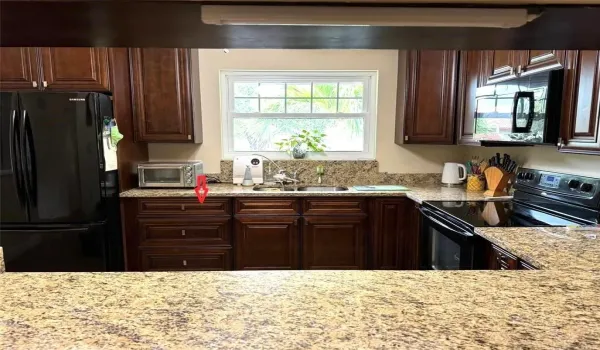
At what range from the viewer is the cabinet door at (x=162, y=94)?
2939 mm

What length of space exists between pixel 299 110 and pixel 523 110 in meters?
1.91

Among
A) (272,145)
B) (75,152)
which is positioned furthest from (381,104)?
(75,152)

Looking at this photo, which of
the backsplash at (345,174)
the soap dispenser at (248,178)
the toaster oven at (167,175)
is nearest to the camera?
the toaster oven at (167,175)

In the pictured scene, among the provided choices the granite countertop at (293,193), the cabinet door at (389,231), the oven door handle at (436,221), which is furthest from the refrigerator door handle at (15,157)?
the oven door handle at (436,221)

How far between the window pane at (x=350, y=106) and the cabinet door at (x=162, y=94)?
1385 millimetres

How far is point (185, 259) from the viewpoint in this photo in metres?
2.93

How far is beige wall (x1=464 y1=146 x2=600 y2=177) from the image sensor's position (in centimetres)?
214

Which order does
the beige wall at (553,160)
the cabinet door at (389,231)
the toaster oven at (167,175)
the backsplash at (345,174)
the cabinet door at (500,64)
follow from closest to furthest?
the beige wall at (553,160), the cabinet door at (500,64), the cabinet door at (389,231), the toaster oven at (167,175), the backsplash at (345,174)

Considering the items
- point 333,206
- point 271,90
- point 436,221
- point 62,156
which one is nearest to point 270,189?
point 333,206

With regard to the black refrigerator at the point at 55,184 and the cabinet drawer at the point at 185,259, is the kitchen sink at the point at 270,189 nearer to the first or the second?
the cabinet drawer at the point at 185,259

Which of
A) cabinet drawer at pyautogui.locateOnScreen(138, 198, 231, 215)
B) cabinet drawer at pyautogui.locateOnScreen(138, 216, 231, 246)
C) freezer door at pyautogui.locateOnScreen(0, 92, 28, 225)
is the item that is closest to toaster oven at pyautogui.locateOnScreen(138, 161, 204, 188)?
cabinet drawer at pyautogui.locateOnScreen(138, 198, 231, 215)

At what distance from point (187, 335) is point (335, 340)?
306 mm

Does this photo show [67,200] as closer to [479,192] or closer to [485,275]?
[485,275]

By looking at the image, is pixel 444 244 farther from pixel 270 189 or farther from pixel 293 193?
pixel 270 189
